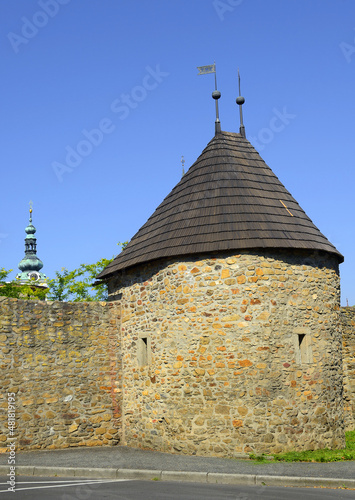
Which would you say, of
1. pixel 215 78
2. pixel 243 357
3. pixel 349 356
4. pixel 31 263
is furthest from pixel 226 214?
pixel 31 263

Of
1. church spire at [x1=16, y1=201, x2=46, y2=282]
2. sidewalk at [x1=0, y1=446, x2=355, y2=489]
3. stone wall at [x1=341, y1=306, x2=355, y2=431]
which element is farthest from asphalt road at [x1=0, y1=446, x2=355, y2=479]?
church spire at [x1=16, y1=201, x2=46, y2=282]

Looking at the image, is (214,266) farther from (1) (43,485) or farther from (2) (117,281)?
(1) (43,485)

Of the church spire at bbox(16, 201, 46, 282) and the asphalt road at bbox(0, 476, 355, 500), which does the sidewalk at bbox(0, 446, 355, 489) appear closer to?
the asphalt road at bbox(0, 476, 355, 500)

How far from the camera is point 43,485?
8.71m

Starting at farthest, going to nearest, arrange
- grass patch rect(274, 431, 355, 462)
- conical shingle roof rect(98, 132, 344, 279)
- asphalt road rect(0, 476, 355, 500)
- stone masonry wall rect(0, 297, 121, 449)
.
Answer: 1. stone masonry wall rect(0, 297, 121, 449)
2. conical shingle roof rect(98, 132, 344, 279)
3. grass patch rect(274, 431, 355, 462)
4. asphalt road rect(0, 476, 355, 500)

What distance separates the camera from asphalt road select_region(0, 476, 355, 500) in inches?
302

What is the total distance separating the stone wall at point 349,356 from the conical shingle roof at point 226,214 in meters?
2.49

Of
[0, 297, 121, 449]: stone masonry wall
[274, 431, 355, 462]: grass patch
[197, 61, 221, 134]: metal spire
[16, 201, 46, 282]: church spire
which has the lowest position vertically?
[274, 431, 355, 462]: grass patch

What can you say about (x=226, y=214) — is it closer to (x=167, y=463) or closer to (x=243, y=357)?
(x=243, y=357)

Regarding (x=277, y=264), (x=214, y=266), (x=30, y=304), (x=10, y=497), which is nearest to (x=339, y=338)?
(x=277, y=264)

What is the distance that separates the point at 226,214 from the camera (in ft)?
39.4

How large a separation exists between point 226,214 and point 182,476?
17.5ft

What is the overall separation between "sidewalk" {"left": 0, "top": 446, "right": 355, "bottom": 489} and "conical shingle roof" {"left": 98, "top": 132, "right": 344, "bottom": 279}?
13.3ft

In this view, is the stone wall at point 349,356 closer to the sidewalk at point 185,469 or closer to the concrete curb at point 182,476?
the sidewalk at point 185,469
